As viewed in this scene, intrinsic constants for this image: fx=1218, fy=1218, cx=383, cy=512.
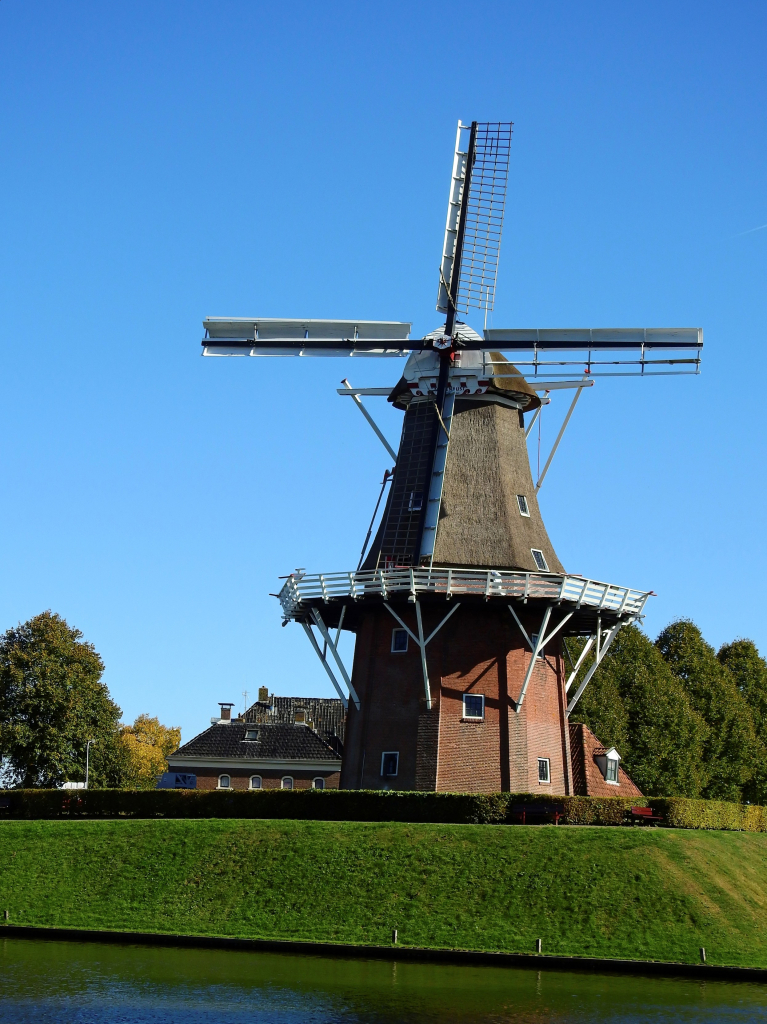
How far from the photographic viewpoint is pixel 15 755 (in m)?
56.1

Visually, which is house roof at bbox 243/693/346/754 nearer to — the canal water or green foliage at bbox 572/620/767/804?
green foliage at bbox 572/620/767/804

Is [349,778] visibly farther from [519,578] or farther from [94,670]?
[94,670]

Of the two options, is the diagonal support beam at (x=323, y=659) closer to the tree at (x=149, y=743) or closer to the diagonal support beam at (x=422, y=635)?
the diagonal support beam at (x=422, y=635)

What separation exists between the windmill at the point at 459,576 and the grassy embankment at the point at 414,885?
12.1ft

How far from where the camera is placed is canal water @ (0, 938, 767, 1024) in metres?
21.8

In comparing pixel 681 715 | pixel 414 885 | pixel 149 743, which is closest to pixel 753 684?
pixel 681 715

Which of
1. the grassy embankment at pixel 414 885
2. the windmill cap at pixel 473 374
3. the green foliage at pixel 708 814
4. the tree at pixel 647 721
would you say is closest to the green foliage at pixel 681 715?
the tree at pixel 647 721

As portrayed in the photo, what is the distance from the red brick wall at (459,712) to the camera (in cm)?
3603

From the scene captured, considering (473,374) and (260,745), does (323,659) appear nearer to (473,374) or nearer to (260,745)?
(473,374)

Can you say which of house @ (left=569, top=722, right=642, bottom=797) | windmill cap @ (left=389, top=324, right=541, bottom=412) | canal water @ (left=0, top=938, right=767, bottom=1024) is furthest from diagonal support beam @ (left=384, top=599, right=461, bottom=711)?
canal water @ (left=0, top=938, right=767, bottom=1024)

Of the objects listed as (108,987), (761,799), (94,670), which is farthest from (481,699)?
(761,799)

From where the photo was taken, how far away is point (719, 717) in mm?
63688

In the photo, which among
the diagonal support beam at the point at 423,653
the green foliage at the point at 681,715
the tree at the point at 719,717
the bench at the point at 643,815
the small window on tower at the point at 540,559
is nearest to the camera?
the bench at the point at 643,815

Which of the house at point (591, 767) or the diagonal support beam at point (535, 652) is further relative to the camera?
the house at point (591, 767)
